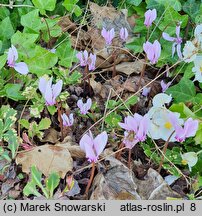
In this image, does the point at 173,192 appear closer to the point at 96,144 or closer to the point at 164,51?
the point at 96,144

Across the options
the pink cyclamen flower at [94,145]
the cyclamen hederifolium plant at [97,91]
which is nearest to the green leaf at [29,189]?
Answer: the cyclamen hederifolium plant at [97,91]

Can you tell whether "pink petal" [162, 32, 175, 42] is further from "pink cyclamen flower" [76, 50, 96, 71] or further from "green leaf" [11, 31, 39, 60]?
"green leaf" [11, 31, 39, 60]

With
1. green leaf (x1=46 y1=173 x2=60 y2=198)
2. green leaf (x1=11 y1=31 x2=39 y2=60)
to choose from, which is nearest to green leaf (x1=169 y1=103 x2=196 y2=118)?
green leaf (x1=46 y1=173 x2=60 y2=198)

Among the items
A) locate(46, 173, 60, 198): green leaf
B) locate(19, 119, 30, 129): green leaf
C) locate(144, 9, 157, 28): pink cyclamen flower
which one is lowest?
locate(46, 173, 60, 198): green leaf

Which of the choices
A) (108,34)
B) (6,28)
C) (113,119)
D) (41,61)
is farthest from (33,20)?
(113,119)

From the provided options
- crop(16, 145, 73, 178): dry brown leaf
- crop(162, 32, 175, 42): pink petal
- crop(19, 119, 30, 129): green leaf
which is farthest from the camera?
crop(162, 32, 175, 42): pink petal

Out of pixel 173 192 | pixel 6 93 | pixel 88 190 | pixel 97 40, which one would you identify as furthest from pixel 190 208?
pixel 97 40
